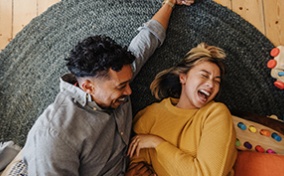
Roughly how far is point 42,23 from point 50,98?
16.9 inches

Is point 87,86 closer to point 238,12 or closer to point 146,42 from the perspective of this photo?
point 146,42

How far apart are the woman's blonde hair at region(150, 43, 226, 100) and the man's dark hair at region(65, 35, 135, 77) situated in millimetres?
376

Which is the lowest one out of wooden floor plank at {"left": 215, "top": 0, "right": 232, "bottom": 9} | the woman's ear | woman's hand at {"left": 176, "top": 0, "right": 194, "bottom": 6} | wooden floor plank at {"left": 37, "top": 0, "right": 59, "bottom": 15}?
the woman's ear

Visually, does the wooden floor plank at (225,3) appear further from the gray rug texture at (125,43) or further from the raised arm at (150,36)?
the raised arm at (150,36)

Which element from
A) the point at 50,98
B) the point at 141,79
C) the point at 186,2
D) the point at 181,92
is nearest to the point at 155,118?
the point at 181,92

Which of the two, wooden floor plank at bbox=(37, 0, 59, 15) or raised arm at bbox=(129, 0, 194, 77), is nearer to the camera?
raised arm at bbox=(129, 0, 194, 77)

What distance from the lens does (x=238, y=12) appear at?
69.3 inches

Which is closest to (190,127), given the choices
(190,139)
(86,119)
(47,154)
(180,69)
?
(190,139)

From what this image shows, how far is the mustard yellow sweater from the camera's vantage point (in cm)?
114

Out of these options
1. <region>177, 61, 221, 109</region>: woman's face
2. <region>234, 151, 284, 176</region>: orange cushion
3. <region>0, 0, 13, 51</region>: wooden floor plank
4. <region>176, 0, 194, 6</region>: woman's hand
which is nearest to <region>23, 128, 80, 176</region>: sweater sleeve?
<region>177, 61, 221, 109</region>: woman's face

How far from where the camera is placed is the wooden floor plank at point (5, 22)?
1771 mm

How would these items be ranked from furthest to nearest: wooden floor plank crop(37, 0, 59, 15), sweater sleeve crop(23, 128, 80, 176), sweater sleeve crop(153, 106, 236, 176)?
wooden floor plank crop(37, 0, 59, 15), sweater sleeve crop(153, 106, 236, 176), sweater sleeve crop(23, 128, 80, 176)

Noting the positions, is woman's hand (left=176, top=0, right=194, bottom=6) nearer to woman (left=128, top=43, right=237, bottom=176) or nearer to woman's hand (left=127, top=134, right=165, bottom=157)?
woman (left=128, top=43, right=237, bottom=176)

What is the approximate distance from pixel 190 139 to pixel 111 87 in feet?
1.22
